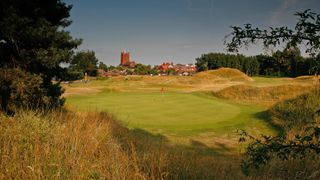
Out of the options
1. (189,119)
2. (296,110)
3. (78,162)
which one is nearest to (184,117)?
(189,119)

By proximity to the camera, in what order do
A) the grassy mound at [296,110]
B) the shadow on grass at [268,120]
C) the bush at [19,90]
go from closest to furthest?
the bush at [19,90] → the grassy mound at [296,110] → the shadow on grass at [268,120]

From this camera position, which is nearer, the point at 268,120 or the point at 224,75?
the point at 268,120

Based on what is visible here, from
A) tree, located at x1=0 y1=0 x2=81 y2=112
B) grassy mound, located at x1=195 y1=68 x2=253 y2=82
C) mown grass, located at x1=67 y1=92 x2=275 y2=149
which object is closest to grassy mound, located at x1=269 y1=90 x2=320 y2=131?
mown grass, located at x1=67 y1=92 x2=275 y2=149

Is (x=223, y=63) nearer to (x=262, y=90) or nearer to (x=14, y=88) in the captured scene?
(x=262, y=90)

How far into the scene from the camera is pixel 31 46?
37.6 ft

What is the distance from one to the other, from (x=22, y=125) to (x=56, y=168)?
8.60 ft


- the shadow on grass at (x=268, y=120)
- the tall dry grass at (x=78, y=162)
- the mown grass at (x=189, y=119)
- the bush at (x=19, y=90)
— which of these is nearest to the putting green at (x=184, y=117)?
the mown grass at (x=189, y=119)

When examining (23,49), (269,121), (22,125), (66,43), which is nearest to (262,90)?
(269,121)

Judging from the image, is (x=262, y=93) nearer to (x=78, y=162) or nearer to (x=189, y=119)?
(x=189, y=119)

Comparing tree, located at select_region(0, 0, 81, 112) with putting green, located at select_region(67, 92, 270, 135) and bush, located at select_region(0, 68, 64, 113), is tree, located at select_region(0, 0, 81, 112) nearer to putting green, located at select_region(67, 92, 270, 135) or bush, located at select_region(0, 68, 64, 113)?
bush, located at select_region(0, 68, 64, 113)

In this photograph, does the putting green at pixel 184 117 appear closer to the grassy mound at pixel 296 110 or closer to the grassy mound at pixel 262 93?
the grassy mound at pixel 296 110

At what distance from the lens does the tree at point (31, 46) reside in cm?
1054

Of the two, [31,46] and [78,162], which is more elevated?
[31,46]

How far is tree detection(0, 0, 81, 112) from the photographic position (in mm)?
10539
